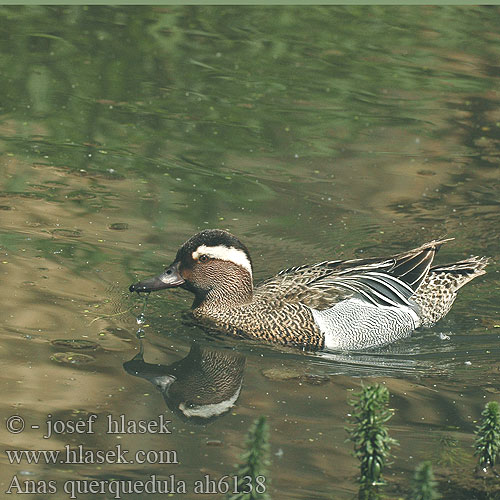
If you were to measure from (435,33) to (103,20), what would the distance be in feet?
17.4

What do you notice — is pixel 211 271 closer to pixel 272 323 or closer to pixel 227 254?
pixel 227 254

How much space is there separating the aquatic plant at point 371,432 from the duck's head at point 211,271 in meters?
3.24

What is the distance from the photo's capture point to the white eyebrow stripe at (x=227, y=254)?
9.27 m

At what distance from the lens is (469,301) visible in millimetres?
10297

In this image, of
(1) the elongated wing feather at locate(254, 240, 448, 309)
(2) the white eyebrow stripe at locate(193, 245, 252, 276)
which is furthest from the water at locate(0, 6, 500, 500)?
(2) the white eyebrow stripe at locate(193, 245, 252, 276)

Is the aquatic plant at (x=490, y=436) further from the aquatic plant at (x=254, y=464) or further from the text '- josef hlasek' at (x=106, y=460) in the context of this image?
the aquatic plant at (x=254, y=464)

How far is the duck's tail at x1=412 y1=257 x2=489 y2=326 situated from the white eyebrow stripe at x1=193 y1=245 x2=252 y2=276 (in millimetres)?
1616

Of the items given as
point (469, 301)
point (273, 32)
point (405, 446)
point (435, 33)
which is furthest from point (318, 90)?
point (405, 446)

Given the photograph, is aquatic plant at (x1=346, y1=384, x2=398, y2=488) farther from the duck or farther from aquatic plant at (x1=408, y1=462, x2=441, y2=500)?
the duck

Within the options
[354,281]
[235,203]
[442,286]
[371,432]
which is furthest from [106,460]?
[235,203]

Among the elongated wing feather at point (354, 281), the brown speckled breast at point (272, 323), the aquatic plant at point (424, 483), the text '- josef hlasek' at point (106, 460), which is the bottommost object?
the brown speckled breast at point (272, 323)

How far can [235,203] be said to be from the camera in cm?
1152

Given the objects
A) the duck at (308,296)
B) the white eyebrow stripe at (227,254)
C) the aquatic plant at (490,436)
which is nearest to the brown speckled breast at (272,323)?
the duck at (308,296)

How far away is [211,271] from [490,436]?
366 cm
